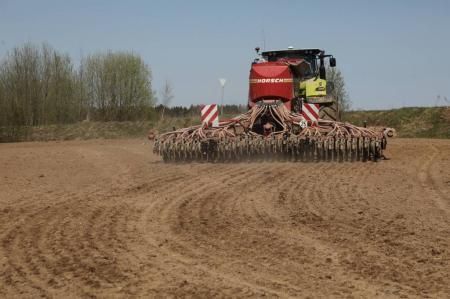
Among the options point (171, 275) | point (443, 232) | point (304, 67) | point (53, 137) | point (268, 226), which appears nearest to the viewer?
point (171, 275)

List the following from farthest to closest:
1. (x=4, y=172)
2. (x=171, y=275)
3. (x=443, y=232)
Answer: (x=4, y=172)
(x=443, y=232)
(x=171, y=275)

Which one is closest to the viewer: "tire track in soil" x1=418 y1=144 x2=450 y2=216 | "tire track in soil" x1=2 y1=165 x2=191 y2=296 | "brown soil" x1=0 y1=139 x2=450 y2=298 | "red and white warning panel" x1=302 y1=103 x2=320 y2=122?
"brown soil" x1=0 y1=139 x2=450 y2=298

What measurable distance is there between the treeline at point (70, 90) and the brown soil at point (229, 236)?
106 feet

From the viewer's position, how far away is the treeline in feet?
134

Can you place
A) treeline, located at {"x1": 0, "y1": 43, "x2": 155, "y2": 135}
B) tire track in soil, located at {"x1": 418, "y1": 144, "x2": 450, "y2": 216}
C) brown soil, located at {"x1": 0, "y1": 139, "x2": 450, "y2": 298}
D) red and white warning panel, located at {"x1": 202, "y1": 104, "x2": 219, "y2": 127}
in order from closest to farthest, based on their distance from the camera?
brown soil, located at {"x1": 0, "y1": 139, "x2": 450, "y2": 298}, tire track in soil, located at {"x1": 418, "y1": 144, "x2": 450, "y2": 216}, red and white warning panel, located at {"x1": 202, "y1": 104, "x2": 219, "y2": 127}, treeline, located at {"x1": 0, "y1": 43, "x2": 155, "y2": 135}

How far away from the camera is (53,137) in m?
34.4

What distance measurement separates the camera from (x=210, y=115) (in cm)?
1404

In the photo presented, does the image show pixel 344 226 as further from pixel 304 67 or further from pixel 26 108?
pixel 26 108

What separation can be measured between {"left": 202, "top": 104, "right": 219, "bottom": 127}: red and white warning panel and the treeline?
94.5ft

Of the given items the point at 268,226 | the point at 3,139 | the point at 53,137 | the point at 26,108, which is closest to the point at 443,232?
the point at 268,226

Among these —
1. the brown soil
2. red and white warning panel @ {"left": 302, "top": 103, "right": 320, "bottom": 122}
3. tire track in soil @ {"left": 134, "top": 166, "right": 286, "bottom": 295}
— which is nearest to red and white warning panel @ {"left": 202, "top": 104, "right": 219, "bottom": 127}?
red and white warning panel @ {"left": 302, "top": 103, "right": 320, "bottom": 122}

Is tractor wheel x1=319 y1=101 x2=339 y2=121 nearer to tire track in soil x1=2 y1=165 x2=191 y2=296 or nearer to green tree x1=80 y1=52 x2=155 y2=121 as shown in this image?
tire track in soil x1=2 y1=165 x2=191 y2=296

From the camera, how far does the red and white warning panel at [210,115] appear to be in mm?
13953

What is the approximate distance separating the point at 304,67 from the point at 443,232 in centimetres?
1045
